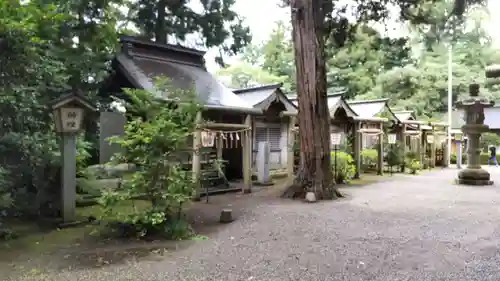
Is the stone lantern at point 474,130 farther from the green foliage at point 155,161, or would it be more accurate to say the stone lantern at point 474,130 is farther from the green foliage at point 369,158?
the green foliage at point 155,161

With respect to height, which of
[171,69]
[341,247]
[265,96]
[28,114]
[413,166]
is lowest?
[341,247]

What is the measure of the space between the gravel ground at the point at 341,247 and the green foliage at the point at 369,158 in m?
8.27

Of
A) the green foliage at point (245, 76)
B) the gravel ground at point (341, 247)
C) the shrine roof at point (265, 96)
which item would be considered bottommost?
the gravel ground at point (341, 247)

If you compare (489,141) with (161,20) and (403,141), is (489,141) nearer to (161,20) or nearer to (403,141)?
(403,141)

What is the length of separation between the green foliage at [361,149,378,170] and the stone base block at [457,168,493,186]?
4.55 metres

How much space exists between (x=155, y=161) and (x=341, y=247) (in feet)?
9.73

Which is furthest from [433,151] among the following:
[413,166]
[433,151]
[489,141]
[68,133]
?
[68,133]

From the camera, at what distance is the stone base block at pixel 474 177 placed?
1245 centimetres

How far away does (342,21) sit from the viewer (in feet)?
38.3

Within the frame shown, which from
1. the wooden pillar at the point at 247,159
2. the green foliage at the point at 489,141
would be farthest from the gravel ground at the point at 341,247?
the green foliage at the point at 489,141

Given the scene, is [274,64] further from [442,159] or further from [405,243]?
[405,243]

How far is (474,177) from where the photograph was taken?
12.5 m

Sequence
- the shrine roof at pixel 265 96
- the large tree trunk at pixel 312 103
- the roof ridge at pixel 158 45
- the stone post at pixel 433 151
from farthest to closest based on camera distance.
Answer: the stone post at pixel 433 151 < the shrine roof at pixel 265 96 < the roof ridge at pixel 158 45 < the large tree trunk at pixel 312 103

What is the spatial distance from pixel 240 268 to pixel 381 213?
423 cm
